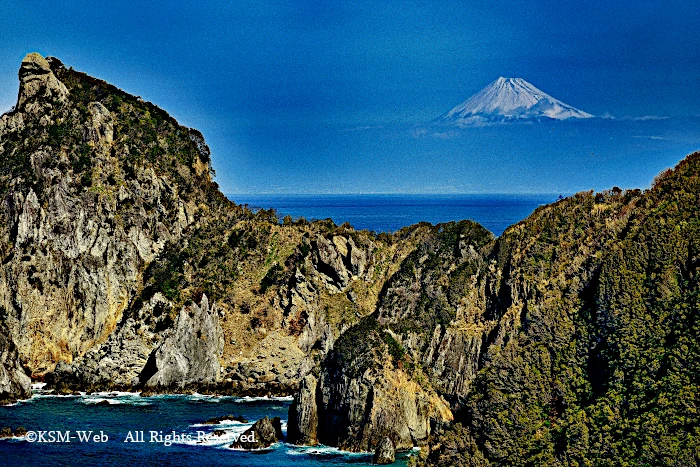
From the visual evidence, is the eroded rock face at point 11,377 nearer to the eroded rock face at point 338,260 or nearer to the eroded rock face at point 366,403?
the eroded rock face at point 366,403

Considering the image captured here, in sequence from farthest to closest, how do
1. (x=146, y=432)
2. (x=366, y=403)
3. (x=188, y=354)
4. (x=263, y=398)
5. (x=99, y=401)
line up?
(x=188, y=354)
(x=263, y=398)
(x=99, y=401)
(x=146, y=432)
(x=366, y=403)

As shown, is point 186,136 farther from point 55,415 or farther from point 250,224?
point 55,415

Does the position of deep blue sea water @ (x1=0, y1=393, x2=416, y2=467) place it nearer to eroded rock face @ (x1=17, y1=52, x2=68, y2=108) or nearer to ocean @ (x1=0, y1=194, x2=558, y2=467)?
ocean @ (x1=0, y1=194, x2=558, y2=467)

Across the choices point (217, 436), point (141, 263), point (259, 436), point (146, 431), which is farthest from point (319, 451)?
point (141, 263)

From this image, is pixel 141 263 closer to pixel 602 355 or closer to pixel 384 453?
pixel 384 453

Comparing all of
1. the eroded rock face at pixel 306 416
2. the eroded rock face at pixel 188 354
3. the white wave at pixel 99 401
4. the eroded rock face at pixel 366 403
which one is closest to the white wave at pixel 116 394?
the white wave at pixel 99 401

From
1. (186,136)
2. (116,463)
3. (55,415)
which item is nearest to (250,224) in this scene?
(186,136)
